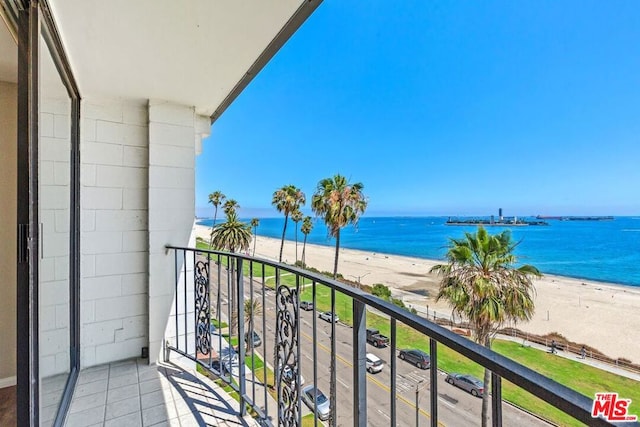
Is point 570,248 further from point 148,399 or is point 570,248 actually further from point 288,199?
point 148,399

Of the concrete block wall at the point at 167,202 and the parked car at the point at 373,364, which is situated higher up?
the concrete block wall at the point at 167,202

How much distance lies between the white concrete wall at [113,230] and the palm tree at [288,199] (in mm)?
13811

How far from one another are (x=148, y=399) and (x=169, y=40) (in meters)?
2.05

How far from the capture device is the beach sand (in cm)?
1048

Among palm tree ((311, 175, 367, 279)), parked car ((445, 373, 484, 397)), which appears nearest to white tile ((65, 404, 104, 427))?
parked car ((445, 373, 484, 397))

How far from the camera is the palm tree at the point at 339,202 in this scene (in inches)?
461

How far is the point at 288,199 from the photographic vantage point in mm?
16188

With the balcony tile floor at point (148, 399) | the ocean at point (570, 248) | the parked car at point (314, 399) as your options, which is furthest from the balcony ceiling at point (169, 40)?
the ocean at point (570, 248)

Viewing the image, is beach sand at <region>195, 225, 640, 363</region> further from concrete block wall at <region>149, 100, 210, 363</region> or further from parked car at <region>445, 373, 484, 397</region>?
concrete block wall at <region>149, 100, 210, 363</region>

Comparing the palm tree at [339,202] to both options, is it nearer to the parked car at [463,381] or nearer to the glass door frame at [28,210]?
the parked car at [463,381]

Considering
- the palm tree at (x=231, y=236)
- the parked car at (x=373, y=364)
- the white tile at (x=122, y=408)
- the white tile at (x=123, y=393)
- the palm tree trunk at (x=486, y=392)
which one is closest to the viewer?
the palm tree trunk at (x=486, y=392)

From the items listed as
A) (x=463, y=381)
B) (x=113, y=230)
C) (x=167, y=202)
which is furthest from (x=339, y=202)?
(x=113, y=230)

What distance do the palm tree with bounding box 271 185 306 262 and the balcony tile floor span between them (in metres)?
14.2

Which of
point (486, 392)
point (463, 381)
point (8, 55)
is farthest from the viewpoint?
point (463, 381)
